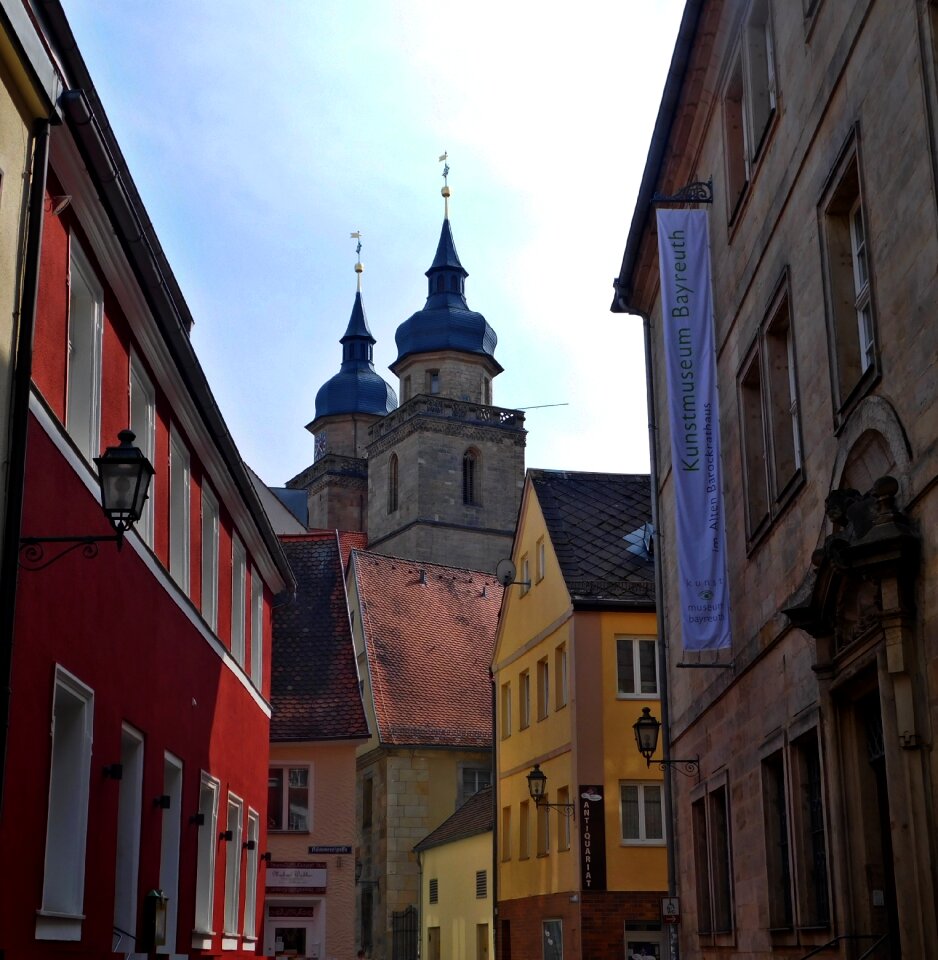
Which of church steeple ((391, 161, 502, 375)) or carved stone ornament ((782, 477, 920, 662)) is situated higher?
church steeple ((391, 161, 502, 375))

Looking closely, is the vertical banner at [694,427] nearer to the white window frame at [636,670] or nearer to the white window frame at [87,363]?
the white window frame at [87,363]

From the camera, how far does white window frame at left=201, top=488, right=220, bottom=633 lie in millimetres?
18266

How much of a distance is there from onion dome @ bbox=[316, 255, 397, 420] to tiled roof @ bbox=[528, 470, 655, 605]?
73591 mm

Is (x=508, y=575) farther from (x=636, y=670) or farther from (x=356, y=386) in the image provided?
(x=356, y=386)

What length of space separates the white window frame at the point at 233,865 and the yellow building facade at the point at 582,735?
32.2 ft

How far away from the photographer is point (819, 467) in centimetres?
1179

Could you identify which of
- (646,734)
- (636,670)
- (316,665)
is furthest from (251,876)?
(636,670)

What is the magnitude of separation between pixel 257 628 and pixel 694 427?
9842mm

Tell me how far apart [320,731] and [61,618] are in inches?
821

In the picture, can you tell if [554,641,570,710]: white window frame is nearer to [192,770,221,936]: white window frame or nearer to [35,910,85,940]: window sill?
[192,770,221,936]: white window frame

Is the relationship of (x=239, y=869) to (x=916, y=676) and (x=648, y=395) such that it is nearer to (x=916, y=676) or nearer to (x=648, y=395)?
(x=648, y=395)

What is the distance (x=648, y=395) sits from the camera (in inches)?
859

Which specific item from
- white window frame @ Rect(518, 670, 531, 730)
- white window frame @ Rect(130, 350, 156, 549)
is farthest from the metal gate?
white window frame @ Rect(130, 350, 156, 549)

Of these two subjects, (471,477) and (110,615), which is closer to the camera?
(110,615)
